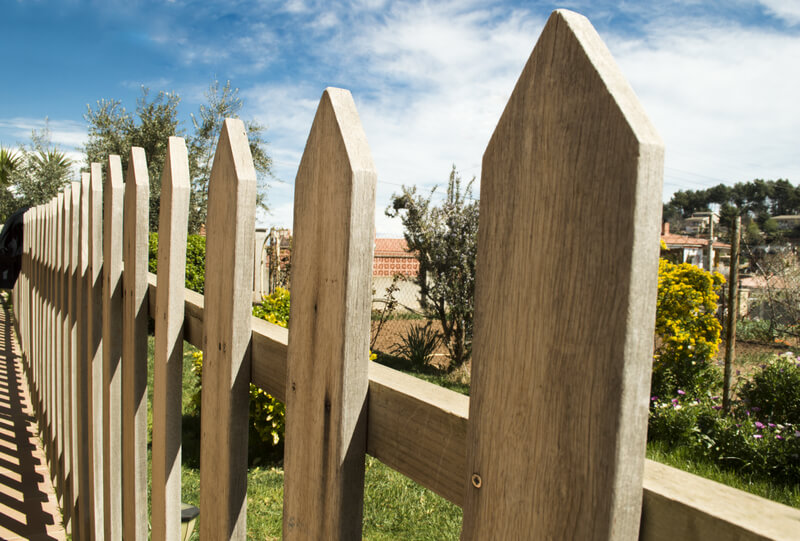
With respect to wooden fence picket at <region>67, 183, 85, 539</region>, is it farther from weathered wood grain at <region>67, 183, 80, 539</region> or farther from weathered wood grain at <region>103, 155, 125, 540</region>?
weathered wood grain at <region>103, 155, 125, 540</region>

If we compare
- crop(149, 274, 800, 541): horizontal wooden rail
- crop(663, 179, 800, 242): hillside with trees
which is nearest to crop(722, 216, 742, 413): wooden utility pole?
crop(149, 274, 800, 541): horizontal wooden rail

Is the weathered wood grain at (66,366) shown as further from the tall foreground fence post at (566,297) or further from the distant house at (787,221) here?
the distant house at (787,221)

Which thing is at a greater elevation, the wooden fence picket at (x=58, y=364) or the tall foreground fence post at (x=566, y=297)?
the tall foreground fence post at (x=566, y=297)

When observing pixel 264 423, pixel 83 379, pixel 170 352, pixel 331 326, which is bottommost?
pixel 264 423

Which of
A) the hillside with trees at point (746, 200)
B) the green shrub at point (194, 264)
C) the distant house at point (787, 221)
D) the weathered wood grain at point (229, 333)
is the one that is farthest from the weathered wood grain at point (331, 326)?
the distant house at point (787, 221)

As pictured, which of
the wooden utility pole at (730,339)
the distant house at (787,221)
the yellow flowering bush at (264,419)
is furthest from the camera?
the distant house at (787,221)

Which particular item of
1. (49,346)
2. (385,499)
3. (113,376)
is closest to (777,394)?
(385,499)

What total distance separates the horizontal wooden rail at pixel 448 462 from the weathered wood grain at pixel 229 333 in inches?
1.9

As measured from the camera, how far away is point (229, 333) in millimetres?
1070

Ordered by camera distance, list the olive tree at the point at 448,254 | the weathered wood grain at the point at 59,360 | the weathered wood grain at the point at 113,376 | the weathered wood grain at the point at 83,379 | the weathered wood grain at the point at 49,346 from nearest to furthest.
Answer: the weathered wood grain at the point at 113,376, the weathered wood grain at the point at 83,379, the weathered wood grain at the point at 59,360, the weathered wood grain at the point at 49,346, the olive tree at the point at 448,254

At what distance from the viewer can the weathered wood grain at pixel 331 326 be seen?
0.77 meters

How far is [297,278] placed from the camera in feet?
2.93

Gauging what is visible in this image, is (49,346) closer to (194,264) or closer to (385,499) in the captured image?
(385,499)

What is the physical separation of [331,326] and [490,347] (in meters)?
0.30
